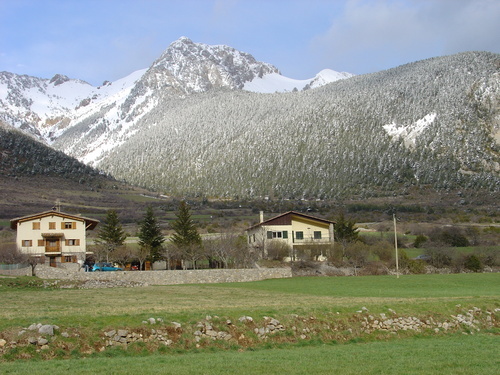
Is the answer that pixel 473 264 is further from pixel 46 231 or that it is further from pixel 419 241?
pixel 46 231

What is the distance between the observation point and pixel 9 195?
540 feet

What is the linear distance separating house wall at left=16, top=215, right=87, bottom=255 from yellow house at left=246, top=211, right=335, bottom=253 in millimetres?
21006

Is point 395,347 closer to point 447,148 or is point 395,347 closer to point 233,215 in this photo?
point 233,215

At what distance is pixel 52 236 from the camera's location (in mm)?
71062

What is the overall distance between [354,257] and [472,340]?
4484 cm

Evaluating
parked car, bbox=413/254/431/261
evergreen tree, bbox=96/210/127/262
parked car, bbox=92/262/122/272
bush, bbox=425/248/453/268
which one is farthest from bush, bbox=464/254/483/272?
evergreen tree, bbox=96/210/127/262

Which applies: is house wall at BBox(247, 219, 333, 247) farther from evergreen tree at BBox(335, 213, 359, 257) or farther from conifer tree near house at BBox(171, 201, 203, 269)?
conifer tree near house at BBox(171, 201, 203, 269)

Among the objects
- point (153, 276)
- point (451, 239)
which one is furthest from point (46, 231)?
point (451, 239)

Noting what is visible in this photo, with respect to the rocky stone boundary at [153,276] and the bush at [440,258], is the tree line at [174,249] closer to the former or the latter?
the rocky stone boundary at [153,276]

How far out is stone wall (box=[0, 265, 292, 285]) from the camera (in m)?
52.2

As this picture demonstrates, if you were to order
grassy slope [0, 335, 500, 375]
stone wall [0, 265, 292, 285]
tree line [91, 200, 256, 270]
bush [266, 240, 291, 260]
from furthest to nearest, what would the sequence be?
bush [266, 240, 291, 260] < tree line [91, 200, 256, 270] < stone wall [0, 265, 292, 285] < grassy slope [0, 335, 500, 375]

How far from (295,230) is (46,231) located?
30.3 m

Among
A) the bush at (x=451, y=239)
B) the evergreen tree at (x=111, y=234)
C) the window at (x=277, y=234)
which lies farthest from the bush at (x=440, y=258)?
the evergreen tree at (x=111, y=234)

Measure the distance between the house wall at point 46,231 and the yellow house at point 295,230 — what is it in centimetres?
2101
